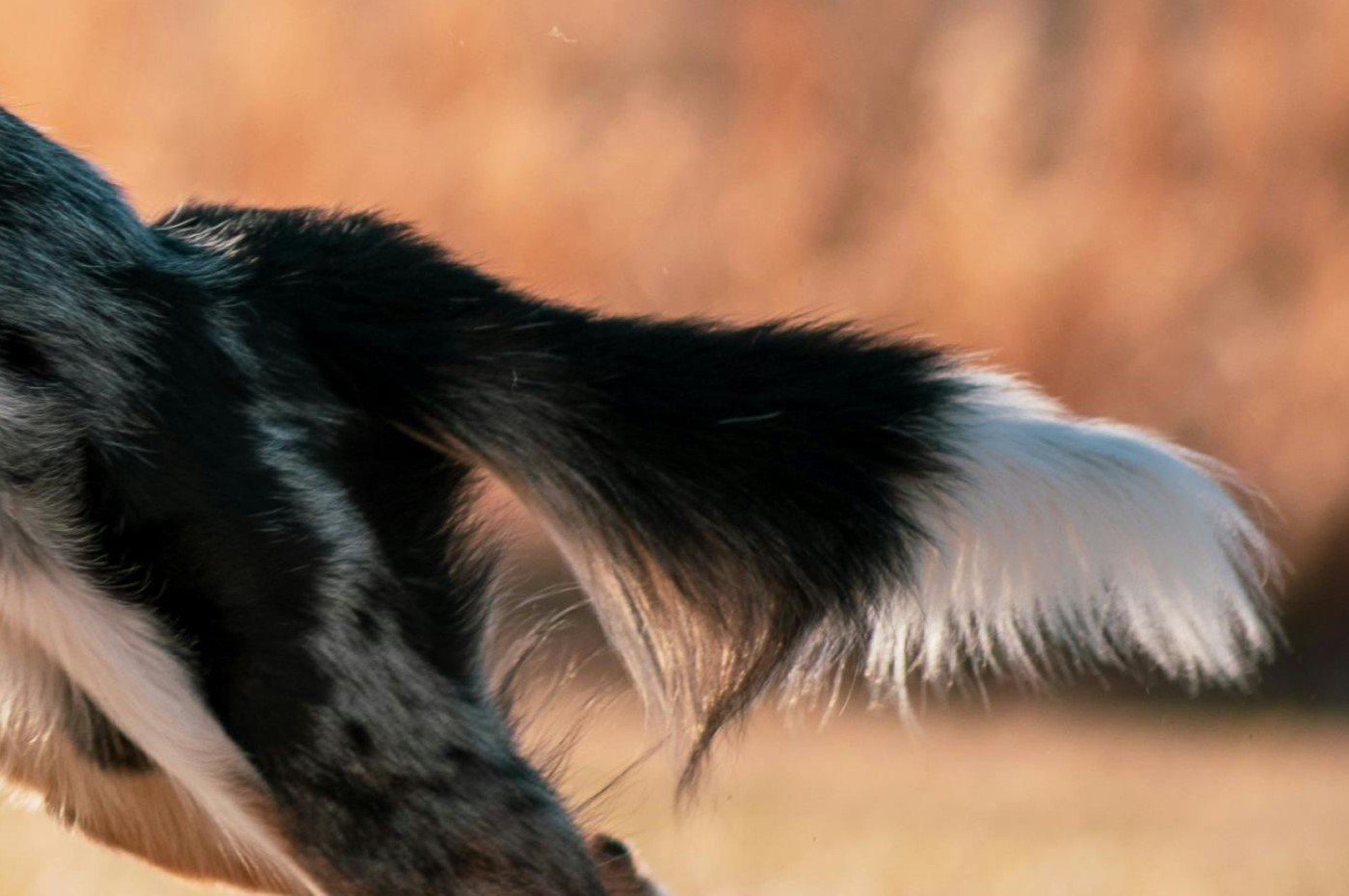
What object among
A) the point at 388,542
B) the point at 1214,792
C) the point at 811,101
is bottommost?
the point at 1214,792

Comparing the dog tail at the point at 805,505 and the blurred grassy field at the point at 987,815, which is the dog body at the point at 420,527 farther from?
the blurred grassy field at the point at 987,815

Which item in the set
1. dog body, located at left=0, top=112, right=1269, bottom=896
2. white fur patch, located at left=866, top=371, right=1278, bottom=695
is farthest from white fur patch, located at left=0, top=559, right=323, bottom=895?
white fur patch, located at left=866, top=371, right=1278, bottom=695

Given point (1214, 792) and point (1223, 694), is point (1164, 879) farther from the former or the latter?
point (1223, 694)

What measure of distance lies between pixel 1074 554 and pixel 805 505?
44cm

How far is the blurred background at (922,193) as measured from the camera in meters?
8.38

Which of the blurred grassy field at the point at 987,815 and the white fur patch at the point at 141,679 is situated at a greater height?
the white fur patch at the point at 141,679

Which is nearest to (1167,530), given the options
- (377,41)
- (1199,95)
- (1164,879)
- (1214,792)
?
(1164,879)

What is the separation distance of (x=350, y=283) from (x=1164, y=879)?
13.0 ft

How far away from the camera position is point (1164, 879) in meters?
6.06

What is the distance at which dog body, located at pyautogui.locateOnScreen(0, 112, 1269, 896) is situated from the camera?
2.68 metres

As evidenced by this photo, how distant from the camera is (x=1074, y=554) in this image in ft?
10.0

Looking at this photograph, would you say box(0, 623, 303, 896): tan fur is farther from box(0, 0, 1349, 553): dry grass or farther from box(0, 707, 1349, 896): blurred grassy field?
box(0, 0, 1349, 553): dry grass

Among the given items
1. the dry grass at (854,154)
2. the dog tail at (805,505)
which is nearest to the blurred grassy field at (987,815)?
the dry grass at (854,154)

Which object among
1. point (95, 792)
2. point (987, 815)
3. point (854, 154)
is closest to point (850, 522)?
→ point (95, 792)
